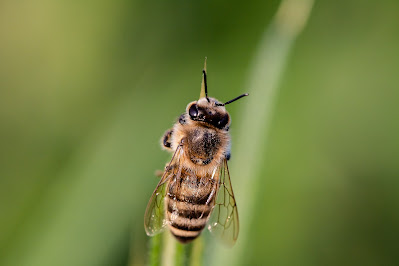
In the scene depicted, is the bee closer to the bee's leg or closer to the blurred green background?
the bee's leg

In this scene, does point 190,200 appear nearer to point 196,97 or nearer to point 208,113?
point 208,113

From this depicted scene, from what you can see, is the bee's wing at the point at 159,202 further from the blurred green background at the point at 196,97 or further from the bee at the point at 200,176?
the blurred green background at the point at 196,97

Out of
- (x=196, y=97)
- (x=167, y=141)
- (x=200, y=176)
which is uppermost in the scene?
(x=196, y=97)

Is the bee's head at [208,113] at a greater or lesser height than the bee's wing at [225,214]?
greater


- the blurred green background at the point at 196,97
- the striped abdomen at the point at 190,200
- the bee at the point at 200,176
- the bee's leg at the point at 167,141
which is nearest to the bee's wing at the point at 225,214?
the bee at the point at 200,176

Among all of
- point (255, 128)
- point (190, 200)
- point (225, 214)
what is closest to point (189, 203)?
point (190, 200)

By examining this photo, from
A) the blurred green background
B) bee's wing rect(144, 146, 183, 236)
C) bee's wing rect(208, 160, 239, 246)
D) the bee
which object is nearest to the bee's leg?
the bee
